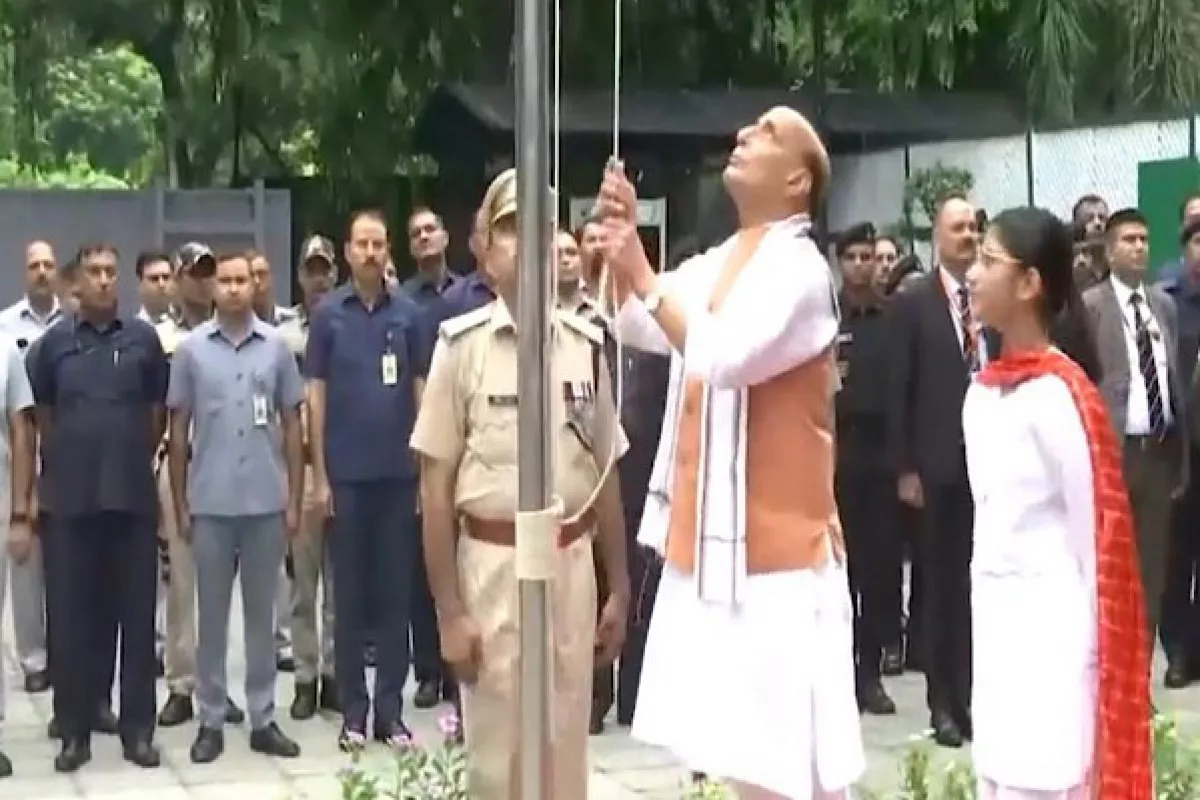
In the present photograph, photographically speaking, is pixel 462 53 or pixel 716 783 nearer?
pixel 716 783

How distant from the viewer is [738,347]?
14.0 feet

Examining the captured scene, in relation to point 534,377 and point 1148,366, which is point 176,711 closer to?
point 1148,366

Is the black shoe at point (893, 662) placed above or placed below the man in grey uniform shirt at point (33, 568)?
below

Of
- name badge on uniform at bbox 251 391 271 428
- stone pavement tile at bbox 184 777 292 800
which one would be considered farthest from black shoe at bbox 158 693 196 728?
name badge on uniform at bbox 251 391 271 428

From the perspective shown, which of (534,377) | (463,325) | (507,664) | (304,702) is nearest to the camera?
(534,377)

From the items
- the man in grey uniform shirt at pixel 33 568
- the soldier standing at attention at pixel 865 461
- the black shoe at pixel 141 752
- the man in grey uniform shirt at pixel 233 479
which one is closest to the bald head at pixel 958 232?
the soldier standing at attention at pixel 865 461

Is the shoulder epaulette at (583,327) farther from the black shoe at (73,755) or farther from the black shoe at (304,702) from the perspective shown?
the black shoe at (304,702)

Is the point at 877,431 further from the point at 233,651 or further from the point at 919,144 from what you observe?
the point at 919,144

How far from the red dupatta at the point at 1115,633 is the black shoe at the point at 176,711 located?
4972 millimetres

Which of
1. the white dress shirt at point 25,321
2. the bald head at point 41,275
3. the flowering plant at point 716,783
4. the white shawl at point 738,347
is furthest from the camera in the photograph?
the bald head at point 41,275

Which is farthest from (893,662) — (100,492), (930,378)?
(100,492)

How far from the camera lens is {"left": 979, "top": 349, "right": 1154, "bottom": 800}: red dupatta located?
4535mm

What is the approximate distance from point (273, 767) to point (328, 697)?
999 millimetres

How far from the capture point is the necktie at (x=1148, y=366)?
28.7 ft
